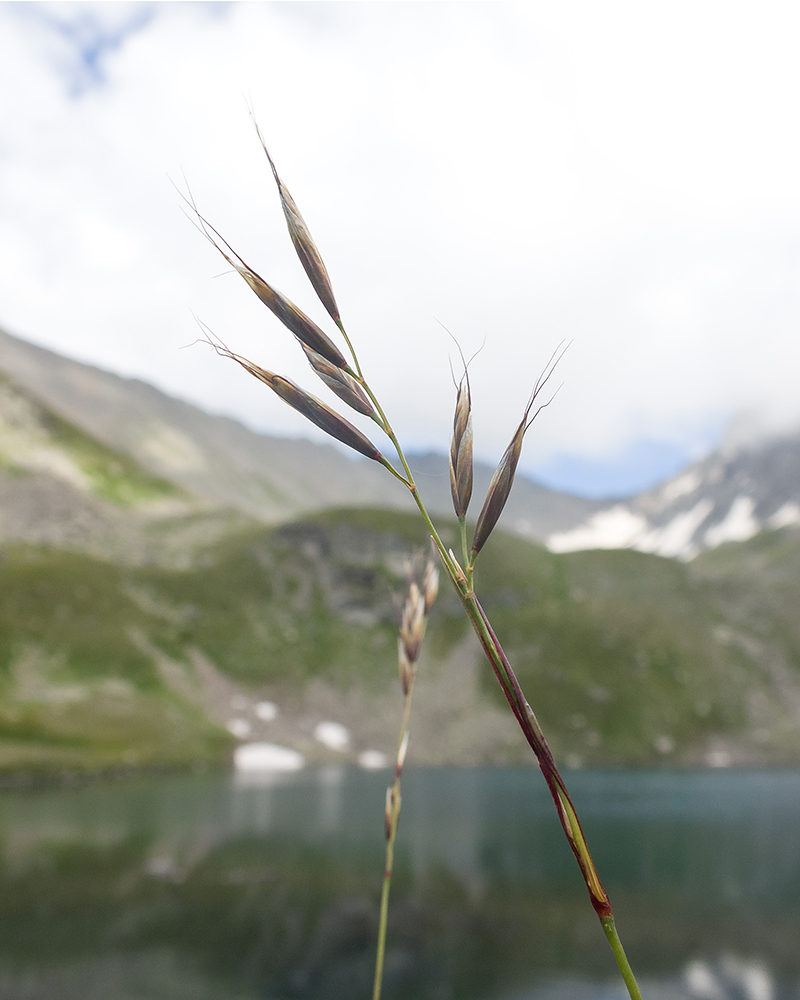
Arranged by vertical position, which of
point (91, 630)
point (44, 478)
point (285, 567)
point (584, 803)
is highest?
point (44, 478)

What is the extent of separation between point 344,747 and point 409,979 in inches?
3042

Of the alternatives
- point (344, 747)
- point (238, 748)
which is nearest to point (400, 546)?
point (344, 747)

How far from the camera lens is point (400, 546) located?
133125 millimetres

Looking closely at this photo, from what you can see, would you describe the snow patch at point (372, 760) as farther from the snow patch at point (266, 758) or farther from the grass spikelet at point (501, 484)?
the grass spikelet at point (501, 484)

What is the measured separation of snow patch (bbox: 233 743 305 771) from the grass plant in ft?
297

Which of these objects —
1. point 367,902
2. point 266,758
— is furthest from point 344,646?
point 367,902

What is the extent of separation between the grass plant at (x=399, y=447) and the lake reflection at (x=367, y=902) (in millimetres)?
23995

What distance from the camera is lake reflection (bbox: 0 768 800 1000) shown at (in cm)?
2203

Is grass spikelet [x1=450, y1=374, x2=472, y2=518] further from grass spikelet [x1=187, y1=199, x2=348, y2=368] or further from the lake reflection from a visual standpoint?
the lake reflection

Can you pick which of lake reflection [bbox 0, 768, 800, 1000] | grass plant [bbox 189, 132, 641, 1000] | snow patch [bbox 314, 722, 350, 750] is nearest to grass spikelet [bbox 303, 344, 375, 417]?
grass plant [bbox 189, 132, 641, 1000]

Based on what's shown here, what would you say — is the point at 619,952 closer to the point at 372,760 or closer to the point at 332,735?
the point at 372,760

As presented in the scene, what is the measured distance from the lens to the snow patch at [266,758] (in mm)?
86000

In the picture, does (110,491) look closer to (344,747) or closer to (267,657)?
(267,657)

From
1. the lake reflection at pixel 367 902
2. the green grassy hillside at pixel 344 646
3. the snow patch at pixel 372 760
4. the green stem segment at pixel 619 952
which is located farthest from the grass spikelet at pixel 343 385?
the snow patch at pixel 372 760
